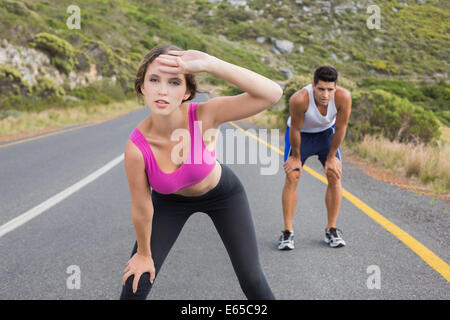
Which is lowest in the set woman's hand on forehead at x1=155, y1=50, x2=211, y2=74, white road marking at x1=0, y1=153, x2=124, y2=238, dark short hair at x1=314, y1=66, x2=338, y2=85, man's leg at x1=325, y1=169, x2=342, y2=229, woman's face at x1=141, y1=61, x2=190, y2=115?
white road marking at x1=0, y1=153, x2=124, y2=238

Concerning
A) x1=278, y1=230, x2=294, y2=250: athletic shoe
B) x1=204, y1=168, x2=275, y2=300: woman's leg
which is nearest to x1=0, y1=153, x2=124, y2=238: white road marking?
x1=278, y1=230, x2=294, y2=250: athletic shoe

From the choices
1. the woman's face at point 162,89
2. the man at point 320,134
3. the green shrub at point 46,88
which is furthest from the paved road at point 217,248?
the green shrub at point 46,88

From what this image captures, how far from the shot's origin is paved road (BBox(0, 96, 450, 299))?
2.91m

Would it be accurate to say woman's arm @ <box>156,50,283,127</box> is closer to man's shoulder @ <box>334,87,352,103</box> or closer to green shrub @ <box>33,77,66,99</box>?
man's shoulder @ <box>334,87,352,103</box>

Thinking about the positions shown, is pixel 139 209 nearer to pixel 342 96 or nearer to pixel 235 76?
pixel 235 76

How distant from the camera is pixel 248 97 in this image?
1769 mm

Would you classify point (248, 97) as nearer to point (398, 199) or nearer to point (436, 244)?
point (436, 244)

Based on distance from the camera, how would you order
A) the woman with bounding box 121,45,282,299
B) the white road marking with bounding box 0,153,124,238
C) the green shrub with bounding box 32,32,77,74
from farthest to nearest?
the green shrub with bounding box 32,32,77,74
the white road marking with bounding box 0,153,124,238
the woman with bounding box 121,45,282,299

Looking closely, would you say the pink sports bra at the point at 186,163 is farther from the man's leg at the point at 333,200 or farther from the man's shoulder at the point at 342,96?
the man's leg at the point at 333,200

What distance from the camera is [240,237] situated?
2186 millimetres

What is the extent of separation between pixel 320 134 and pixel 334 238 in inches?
44.8

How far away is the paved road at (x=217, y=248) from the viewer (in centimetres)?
291

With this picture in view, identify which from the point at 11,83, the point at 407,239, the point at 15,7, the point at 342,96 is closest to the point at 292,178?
the point at 342,96

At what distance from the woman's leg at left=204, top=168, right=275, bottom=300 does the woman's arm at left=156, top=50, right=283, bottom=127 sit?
21.6 inches
